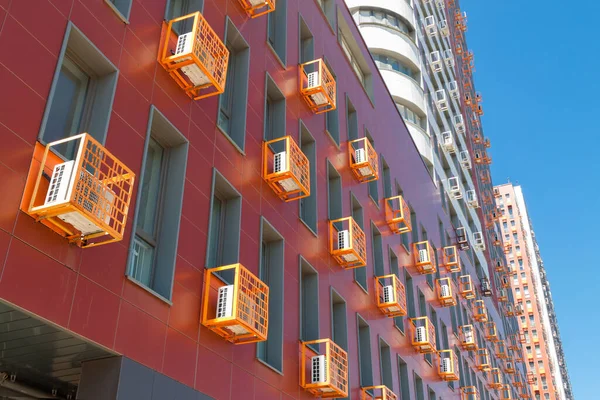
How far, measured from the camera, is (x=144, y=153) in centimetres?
1202

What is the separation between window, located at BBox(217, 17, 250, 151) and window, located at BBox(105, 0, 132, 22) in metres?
3.52

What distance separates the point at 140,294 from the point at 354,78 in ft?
62.0

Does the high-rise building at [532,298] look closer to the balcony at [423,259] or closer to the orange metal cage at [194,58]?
the balcony at [423,259]

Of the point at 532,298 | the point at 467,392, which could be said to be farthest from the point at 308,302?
the point at 532,298

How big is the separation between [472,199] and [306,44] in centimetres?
3918

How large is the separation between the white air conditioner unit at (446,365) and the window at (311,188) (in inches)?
552

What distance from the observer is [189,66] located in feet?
43.5

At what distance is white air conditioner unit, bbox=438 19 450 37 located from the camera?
2559 inches

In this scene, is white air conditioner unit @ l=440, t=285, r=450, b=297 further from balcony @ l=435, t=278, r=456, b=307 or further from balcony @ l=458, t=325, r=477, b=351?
balcony @ l=458, t=325, r=477, b=351

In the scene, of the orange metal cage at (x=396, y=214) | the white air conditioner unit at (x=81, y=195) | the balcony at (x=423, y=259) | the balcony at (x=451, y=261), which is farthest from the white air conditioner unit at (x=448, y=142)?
the white air conditioner unit at (x=81, y=195)

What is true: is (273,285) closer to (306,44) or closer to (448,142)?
(306,44)

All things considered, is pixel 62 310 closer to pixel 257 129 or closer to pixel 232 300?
pixel 232 300

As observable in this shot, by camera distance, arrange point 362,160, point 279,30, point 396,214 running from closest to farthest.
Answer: point 279,30 → point 362,160 → point 396,214

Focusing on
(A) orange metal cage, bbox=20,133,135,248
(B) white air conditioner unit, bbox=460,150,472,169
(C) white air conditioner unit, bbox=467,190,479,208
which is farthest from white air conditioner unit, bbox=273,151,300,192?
(C) white air conditioner unit, bbox=467,190,479,208
